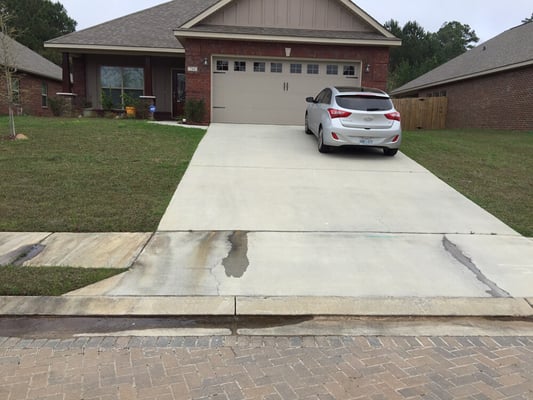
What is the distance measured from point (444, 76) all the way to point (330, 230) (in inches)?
952

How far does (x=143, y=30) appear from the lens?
20.8 m

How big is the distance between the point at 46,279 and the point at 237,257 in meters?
2.15

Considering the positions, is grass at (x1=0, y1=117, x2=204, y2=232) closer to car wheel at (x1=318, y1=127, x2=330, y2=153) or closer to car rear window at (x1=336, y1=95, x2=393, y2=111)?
car wheel at (x1=318, y1=127, x2=330, y2=153)

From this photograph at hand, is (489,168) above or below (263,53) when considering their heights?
below

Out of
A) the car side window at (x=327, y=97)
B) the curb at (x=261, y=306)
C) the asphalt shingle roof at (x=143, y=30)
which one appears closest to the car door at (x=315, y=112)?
the car side window at (x=327, y=97)

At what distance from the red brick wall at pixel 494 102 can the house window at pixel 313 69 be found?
9.66 m

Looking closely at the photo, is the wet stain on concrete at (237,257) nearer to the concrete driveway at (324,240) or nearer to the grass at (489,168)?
the concrete driveway at (324,240)

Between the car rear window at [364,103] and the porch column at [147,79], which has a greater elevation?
the porch column at [147,79]

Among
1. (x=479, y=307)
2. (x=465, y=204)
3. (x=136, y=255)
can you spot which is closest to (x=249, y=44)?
(x=465, y=204)

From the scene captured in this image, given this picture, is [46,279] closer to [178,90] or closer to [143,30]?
[178,90]

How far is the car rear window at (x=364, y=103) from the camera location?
10.9 meters

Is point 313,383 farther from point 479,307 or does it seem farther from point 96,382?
point 479,307

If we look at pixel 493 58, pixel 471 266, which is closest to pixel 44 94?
pixel 493 58

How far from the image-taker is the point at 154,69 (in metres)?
21.0
